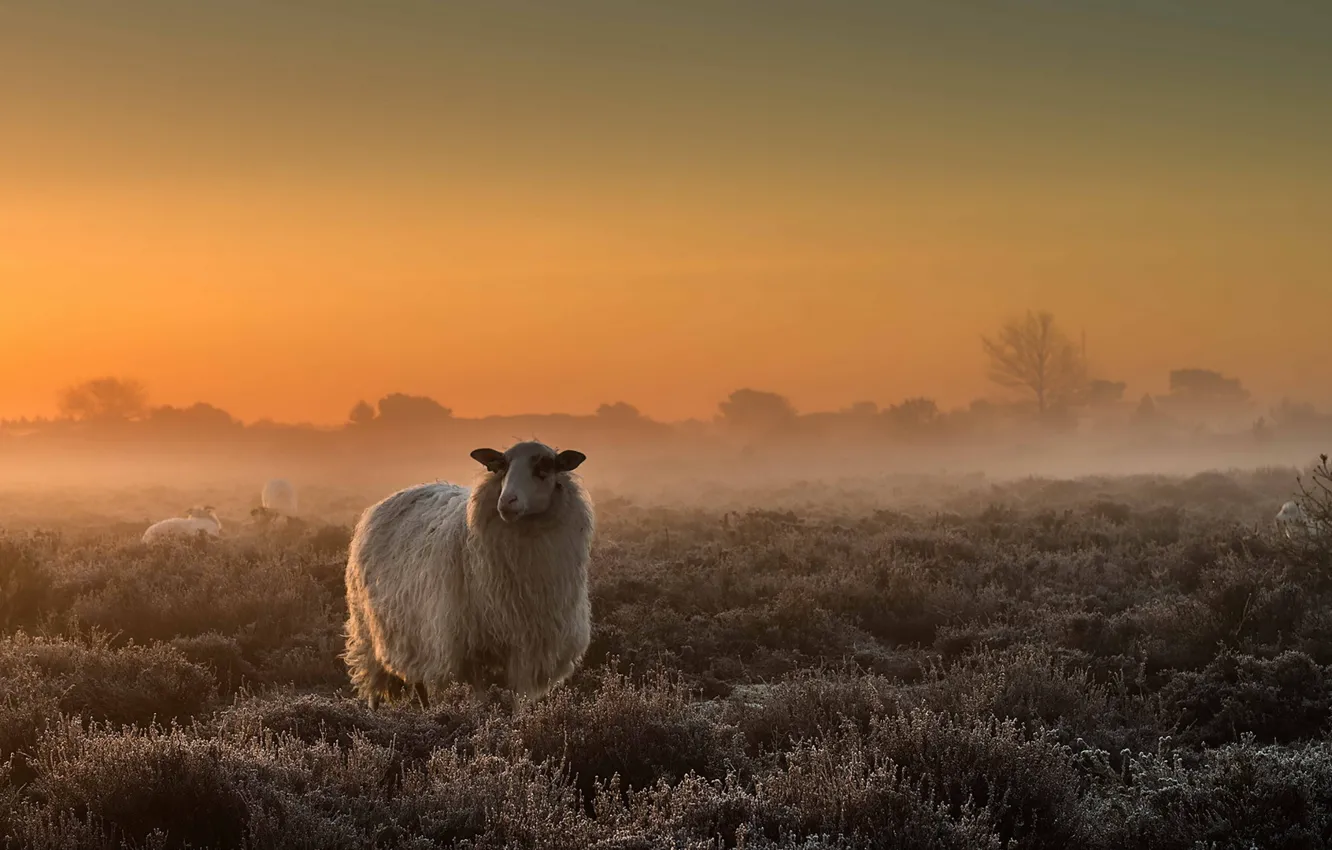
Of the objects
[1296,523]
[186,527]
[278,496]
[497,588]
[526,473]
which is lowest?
[278,496]

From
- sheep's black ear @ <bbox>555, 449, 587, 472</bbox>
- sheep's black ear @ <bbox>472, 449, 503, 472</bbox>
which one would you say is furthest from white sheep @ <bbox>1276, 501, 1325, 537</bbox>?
sheep's black ear @ <bbox>472, 449, 503, 472</bbox>

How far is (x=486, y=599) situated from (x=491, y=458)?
1189mm

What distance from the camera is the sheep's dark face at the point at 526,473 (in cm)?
793

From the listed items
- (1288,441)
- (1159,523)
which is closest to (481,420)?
(1288,441)

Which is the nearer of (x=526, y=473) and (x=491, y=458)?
(x=526, y=473)

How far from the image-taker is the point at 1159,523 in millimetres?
19516

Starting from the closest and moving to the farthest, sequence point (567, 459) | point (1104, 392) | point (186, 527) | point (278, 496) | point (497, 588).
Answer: point (497, 588), point (567, 459), point (186, 527), point (278, 496), point (1104, 392)

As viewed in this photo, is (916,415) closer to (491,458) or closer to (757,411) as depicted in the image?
(757,411)

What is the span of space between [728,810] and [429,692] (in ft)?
13.8

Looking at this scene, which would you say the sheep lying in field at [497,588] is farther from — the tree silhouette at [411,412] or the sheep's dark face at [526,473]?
the tree silhouette at [411,412]

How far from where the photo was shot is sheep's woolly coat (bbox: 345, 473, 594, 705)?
320 inches

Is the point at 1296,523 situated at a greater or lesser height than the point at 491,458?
lesser

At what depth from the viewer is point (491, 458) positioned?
336 inches

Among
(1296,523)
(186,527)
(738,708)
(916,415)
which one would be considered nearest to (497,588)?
(738,708)
